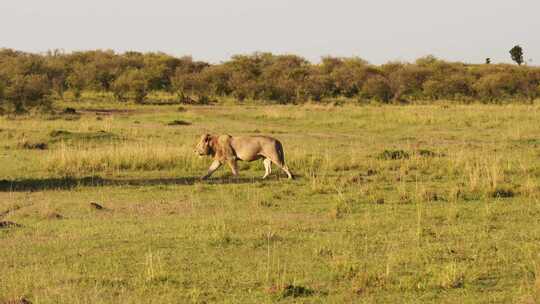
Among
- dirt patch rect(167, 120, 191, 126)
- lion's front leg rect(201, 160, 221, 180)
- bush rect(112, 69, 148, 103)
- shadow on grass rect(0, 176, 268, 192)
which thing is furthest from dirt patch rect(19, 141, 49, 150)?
bush rect(112, 69, 148, 103)

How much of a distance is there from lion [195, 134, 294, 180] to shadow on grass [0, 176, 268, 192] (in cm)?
30

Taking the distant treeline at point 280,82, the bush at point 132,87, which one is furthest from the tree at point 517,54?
the bush at point 132,87

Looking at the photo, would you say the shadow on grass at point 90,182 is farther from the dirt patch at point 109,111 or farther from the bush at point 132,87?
the bush at point 132,87

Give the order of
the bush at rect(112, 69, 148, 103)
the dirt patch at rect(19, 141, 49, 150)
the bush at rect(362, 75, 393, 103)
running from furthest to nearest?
the bush at rect(362, 75, 393, 103) → the bush at rect(112, 69, 148, 103) → the dirt patch at rect(19, 141, 49, 150)

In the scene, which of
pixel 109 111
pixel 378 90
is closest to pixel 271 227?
pixel 109 111

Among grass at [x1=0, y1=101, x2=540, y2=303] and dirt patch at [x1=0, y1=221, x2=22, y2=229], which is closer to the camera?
grass at [x1=0, y1=101, x2=540, y2=303]

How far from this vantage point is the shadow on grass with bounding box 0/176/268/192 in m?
13.2

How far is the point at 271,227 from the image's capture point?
9406mm

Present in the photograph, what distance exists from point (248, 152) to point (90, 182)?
2.81m

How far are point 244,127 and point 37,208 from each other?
1655cm

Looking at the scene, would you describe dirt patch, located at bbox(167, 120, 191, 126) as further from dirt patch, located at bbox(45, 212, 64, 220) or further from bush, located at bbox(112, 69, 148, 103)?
dirt patch, located at bbox(45, 212, 64, 220)

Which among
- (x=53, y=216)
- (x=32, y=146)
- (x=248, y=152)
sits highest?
(x=248, y=152)

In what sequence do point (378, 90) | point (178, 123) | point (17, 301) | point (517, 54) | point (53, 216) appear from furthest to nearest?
1. point (517, 54)
2. point (378, 90)
3. point (178, 123)
4. point (53, 216)
5. point (17, 301)

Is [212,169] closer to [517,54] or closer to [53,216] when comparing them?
[53,216]
